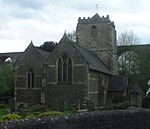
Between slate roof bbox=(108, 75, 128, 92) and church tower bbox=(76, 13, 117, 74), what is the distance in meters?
2.89

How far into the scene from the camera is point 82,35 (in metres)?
61.2

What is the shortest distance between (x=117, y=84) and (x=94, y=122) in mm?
44047

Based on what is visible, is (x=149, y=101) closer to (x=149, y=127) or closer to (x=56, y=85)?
(x=56, y=85)

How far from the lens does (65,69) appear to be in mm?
48250

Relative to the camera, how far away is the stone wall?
400 inches

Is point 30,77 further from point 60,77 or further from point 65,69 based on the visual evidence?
point 65,69

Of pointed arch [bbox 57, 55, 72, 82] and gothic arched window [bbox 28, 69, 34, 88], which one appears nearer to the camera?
pointed arch [bbox 57, 55, 72, 82]

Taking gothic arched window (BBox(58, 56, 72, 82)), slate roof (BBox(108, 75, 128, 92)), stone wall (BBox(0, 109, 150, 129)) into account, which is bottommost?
stone wall (BBox(0, 109, 150, 129))

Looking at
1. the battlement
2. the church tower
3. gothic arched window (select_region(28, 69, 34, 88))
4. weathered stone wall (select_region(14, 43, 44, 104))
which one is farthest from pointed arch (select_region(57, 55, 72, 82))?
the battlement

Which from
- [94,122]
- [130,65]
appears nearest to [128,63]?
[130,65]

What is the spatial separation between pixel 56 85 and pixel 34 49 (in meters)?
6.38

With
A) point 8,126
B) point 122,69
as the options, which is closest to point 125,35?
point 122,69

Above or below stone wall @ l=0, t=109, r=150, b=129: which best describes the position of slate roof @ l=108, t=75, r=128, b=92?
above

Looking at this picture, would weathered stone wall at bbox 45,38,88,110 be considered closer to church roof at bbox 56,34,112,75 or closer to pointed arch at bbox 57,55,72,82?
pointed arch at bbox 57,55,72,82
